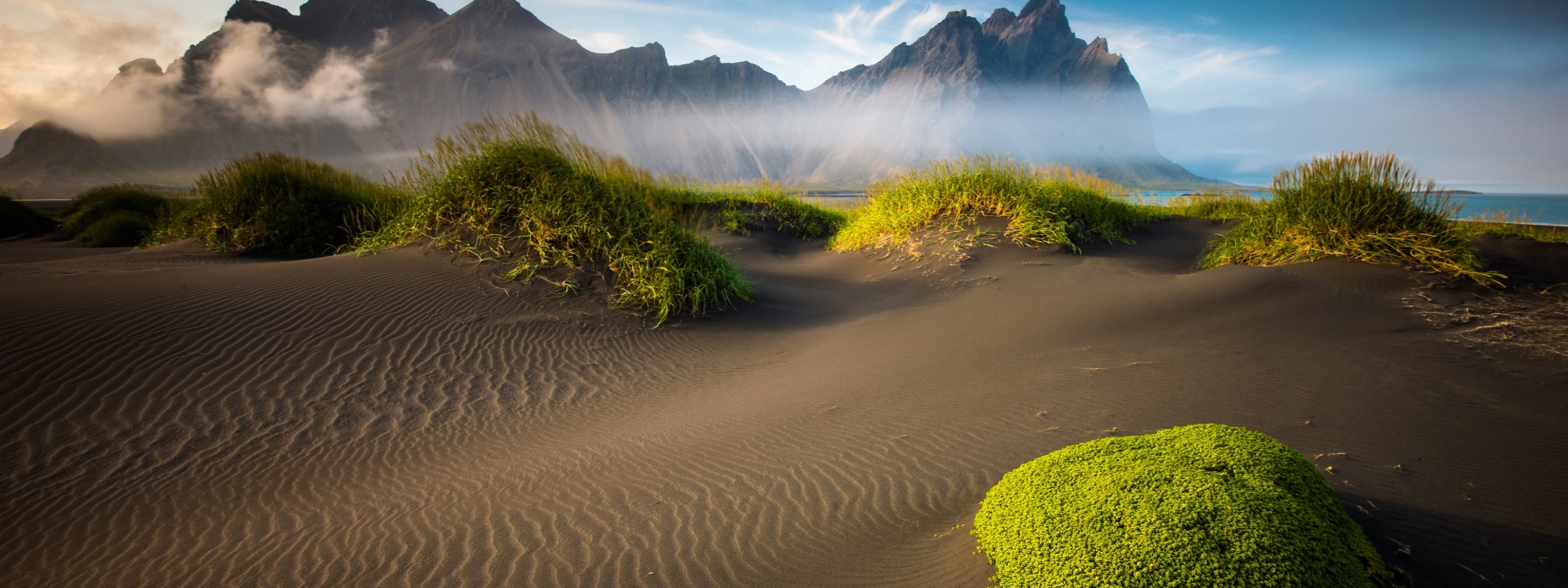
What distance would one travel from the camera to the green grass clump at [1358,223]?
19.3 feet

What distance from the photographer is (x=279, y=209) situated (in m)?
9.58

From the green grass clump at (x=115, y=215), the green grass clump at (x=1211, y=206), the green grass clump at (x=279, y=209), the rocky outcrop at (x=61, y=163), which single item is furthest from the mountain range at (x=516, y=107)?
the green grass clump at (x=279, y=209)

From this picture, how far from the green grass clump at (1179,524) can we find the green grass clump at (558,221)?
15.8ft

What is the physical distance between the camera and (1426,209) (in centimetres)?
641

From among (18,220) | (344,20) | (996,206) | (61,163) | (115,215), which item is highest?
(344,20)

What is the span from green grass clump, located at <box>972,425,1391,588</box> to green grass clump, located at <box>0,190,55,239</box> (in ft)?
79.4

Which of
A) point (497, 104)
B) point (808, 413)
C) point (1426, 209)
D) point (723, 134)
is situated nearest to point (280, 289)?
point (808, 413)

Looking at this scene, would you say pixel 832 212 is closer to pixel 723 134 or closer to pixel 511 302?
pixel 511 302

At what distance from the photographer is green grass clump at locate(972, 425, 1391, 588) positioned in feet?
5.25

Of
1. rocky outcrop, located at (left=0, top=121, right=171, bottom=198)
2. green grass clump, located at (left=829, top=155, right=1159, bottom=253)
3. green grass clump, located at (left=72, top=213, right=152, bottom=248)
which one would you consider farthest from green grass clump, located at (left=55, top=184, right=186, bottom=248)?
rocky outcrop, located at (left=0, top=121, right=171, bottom=198)

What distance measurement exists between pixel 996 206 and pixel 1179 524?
8.93m

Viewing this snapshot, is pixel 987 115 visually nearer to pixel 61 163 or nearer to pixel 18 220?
pixel 18 220

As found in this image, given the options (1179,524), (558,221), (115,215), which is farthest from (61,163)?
(1179,524)

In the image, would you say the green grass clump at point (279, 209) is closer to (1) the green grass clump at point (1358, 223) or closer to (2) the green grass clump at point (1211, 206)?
(1) the green grass clump at point (1358, 223)
